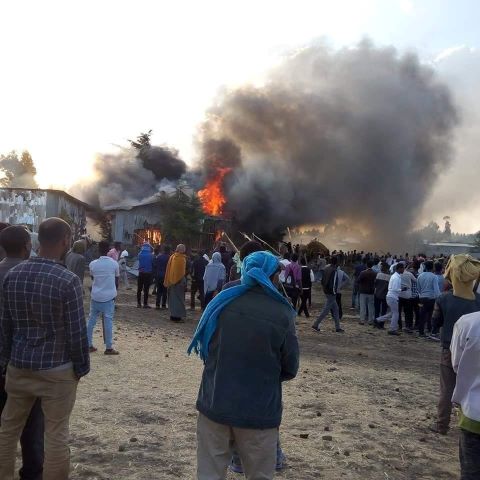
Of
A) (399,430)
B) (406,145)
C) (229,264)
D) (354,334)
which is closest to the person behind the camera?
(399,430)

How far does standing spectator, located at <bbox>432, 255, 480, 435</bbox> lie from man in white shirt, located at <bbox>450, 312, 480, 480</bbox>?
2.48 metres

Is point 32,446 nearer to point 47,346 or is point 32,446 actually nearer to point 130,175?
point 47,346

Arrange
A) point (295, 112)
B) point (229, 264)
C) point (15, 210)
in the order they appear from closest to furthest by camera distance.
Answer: point (229, 264), point (15, 210), point (295, 112)

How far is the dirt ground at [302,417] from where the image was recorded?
4.66 m

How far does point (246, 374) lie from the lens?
2.96 m

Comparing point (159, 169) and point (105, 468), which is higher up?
point (159, 169)

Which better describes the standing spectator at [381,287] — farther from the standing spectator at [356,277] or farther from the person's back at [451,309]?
the person's back at [451,309]

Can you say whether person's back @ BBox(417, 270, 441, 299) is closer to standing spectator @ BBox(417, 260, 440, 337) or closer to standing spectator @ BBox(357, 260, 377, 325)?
standing spectator @ BBox(417, 260, 440, 337)

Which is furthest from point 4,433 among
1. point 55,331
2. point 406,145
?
point 406,145

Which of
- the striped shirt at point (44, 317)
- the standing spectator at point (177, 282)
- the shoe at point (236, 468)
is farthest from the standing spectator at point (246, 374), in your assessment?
the standing spectator at point (177, 282)

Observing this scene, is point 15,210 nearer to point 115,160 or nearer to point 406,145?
point 115,160

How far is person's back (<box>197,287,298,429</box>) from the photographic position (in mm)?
2930

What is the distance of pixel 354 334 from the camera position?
503 inches

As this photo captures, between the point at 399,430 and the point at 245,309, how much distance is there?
3.84 metres
